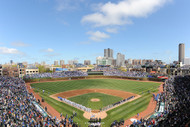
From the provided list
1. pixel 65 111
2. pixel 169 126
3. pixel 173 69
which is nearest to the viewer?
pixel 169 126

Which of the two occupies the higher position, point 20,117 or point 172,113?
point 20,117

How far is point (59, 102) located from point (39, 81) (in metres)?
31.5

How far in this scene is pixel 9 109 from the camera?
20.8 metres

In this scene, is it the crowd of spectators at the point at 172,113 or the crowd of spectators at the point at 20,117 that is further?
the crowd of spectators at the point at 20,117

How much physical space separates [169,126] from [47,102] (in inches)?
1036

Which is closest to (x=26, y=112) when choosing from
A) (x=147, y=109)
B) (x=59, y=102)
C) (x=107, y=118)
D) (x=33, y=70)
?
(x=59, y=102)

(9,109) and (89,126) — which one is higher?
(9,109)

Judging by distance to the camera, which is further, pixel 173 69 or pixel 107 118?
pixel 173 69

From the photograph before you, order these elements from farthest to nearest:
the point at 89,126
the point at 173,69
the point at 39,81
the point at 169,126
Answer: the point at 173,69
the point at 39,81
the point at 89,126
the point at 169,126

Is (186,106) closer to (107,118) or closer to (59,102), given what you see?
(107,118)

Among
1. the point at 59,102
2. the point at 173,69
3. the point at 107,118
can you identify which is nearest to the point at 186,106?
the point at 107,118

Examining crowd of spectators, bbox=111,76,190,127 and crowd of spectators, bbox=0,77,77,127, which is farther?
crowd of spectators, bbox=0,77,77,127

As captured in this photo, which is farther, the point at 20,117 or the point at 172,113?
the point at 172,113

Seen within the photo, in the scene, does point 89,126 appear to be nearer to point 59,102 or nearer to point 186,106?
point 59,102
